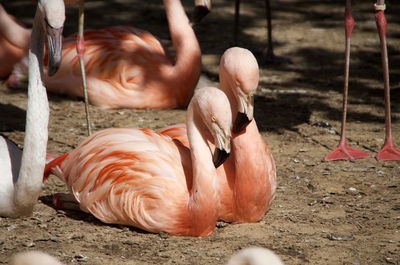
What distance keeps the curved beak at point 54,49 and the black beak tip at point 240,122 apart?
917 mm

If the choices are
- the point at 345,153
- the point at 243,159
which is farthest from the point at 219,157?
the point at 345,153

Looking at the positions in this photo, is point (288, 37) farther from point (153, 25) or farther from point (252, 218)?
point (252, 218)

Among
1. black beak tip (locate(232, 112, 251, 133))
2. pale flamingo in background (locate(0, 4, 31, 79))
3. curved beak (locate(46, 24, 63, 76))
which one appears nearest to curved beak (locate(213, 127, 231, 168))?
black beak tip (locate(232, 112, 251, 133))

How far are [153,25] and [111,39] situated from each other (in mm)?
2127

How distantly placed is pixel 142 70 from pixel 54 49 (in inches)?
87.1

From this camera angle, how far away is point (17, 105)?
542 cm

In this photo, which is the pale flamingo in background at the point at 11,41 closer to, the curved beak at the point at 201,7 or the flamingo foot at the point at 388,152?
the curved beak at the point at 201,7

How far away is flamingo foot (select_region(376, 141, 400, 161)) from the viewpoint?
14.8 feet

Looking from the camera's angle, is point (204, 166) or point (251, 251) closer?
point (251, 251)

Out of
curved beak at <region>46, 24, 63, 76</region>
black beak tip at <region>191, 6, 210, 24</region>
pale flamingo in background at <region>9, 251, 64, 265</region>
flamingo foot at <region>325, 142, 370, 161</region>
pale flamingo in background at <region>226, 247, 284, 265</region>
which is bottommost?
flamingo foot at <region>325, 142, 370, 161</region>

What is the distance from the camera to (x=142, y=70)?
5.41 metres

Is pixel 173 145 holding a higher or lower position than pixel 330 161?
higher

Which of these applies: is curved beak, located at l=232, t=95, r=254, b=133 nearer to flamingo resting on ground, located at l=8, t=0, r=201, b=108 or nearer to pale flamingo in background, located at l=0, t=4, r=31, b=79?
flamingo resting on ground, located at l=8, t=0, r=201, b=108

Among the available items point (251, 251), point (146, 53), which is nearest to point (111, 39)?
point (146, 53)
